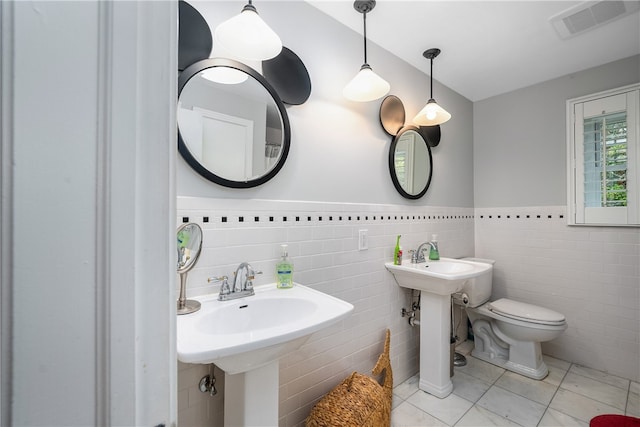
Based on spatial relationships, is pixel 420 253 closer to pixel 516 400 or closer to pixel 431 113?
pixel 431 113

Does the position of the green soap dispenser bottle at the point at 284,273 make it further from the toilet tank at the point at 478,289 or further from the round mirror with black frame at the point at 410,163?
the toilet tank at the point at 478,289

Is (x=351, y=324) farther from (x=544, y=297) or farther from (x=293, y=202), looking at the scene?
(x=544, y=297)

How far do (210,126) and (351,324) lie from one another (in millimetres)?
1311

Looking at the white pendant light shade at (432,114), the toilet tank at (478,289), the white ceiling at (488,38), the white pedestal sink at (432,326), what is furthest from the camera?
the toilet tank at (478,289)

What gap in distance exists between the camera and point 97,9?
→ 0.31 metres

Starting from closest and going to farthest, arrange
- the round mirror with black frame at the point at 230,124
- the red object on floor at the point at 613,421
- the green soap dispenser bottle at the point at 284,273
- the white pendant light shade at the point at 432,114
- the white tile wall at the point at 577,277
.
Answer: the round mirror with black frame at the point at 230,124 → the green soap dispenser bottle at the point at 284,273 → the red object on floor at the point at 613,421 → the white pendant light shade at the point at 432,114 → the white tile wall at the point at 577,277

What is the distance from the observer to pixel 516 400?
1741 millimetres

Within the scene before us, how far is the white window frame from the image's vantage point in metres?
1.92

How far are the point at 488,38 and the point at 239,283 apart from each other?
2.15m

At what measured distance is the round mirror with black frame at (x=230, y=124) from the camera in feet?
3.62

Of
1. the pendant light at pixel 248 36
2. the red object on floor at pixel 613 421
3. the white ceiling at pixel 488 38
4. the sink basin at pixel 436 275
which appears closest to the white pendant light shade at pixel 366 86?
the white ceiling at pixel 488 38

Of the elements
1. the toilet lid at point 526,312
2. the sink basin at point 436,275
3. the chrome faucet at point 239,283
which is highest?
the chrome faucet at point 239,283

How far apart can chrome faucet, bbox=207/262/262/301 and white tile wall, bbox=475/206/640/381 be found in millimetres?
2414

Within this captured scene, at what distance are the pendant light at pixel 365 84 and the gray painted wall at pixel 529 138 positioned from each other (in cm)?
172
